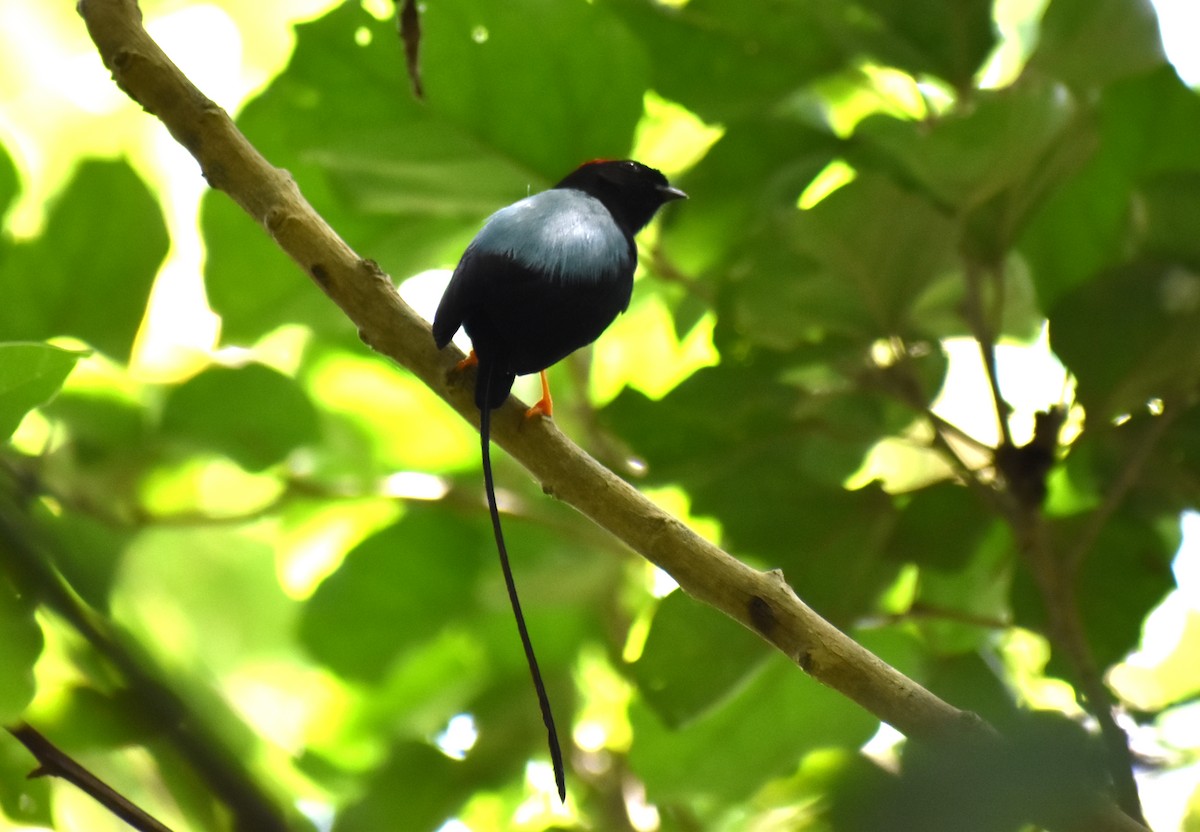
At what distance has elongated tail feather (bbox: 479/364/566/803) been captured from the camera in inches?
42.3

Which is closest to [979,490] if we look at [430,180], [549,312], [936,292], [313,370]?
[936,292]

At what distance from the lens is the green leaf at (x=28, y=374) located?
1285 mm

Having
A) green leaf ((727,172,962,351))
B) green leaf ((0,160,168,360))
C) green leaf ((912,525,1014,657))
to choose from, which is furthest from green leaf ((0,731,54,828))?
green leaf ((912,525,1014,657))

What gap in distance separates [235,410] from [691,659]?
0.87m

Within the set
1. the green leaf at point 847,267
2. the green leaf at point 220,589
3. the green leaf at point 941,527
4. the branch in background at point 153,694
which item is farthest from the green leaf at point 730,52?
the branch in background at point 153,694

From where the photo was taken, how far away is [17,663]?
1281mm

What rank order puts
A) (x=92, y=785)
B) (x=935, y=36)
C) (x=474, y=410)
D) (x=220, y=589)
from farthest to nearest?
(x=220, y=589) → (x=935, y=36) → (x=474, y=410) → (x=92, y=785)

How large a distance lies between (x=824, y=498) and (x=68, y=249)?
4.03ft

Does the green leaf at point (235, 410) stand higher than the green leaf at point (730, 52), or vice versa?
the green leaf at point (235, 410)

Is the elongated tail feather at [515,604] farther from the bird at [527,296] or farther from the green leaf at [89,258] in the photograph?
the green leaf at [89,258]

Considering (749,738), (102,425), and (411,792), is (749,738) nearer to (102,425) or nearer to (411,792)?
(411,792)

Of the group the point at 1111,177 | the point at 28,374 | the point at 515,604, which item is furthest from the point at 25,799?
the point at 1111,177

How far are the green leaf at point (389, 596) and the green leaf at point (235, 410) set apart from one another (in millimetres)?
250

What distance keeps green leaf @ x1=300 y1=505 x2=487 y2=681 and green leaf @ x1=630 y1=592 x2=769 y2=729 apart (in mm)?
534
